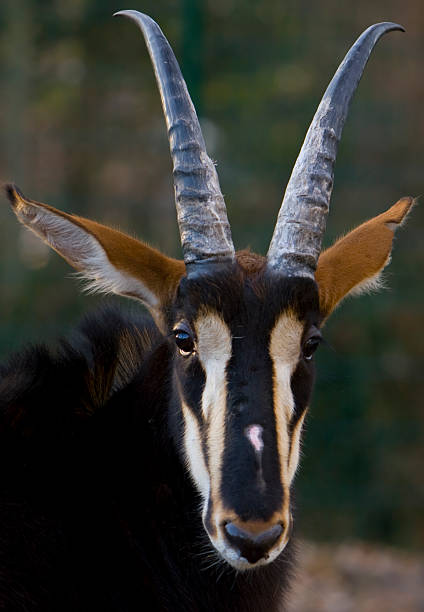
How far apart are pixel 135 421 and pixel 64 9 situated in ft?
28.5

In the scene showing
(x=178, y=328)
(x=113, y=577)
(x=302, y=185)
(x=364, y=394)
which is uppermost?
(x=302, y=185)

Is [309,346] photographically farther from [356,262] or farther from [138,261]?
[138,261]

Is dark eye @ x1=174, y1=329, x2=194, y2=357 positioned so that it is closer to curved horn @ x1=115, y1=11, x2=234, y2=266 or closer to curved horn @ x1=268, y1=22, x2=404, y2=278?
curved horn @ x1=115, y1=11, x2=234, y2=266

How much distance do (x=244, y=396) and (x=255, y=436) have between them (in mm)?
190

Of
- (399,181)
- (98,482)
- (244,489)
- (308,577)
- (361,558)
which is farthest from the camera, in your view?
(399,181)

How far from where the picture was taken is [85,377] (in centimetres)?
484

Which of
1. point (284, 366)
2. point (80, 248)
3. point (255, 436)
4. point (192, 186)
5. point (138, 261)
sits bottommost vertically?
point (255, 436)

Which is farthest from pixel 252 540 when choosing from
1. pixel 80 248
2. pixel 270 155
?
pixel 270 155

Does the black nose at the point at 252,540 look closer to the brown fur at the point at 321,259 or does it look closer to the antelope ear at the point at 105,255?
the brown fur at the point at 321,259

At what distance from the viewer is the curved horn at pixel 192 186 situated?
4430 millimetres

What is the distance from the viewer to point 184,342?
4363 mm

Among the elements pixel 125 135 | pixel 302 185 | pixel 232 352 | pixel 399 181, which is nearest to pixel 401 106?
pixel 399 181

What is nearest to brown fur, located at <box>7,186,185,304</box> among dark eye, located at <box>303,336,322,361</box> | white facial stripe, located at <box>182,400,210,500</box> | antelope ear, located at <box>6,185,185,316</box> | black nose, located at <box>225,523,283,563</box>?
antelope ear, located at <box>6,185,185,316</box>

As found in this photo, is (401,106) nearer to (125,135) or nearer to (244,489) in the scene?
(125,135)
